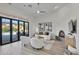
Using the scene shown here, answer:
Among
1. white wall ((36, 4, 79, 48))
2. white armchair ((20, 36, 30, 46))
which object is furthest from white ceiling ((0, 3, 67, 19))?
white armchair ((20, 36, 30, 46))

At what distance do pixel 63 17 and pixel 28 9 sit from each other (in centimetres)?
108

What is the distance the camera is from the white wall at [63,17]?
9.56ft

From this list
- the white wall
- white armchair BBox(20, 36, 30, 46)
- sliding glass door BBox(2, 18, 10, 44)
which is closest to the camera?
the white wall

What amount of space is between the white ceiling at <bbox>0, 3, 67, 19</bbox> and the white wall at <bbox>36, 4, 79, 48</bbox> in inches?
4.9

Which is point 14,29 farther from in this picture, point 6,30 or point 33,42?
point 33,42

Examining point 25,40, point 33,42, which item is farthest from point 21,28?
point 33,42

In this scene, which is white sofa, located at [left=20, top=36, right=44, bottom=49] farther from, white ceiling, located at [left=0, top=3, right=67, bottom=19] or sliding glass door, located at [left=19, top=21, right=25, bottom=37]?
white ceiling, located at [left=0, top=3, right=67, bottom=19]

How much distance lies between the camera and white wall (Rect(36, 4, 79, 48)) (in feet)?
9.56

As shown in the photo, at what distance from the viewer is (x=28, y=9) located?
3.12m

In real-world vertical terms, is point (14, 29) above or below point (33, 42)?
above

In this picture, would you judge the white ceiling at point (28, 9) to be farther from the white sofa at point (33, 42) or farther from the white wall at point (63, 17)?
the white sofa at point (33, 42)

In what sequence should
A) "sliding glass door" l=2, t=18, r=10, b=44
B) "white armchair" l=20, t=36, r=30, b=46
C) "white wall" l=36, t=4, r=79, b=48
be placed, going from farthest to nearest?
"white armchair" l=20, t=36, r=30, b=46 < "sliding glass door" l=2, t=18, r=10, b=44 < "white wall" l=36, t=4, r=79, b=48

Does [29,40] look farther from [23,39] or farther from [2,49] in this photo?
[2,49]

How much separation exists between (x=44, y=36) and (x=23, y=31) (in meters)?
0.70
